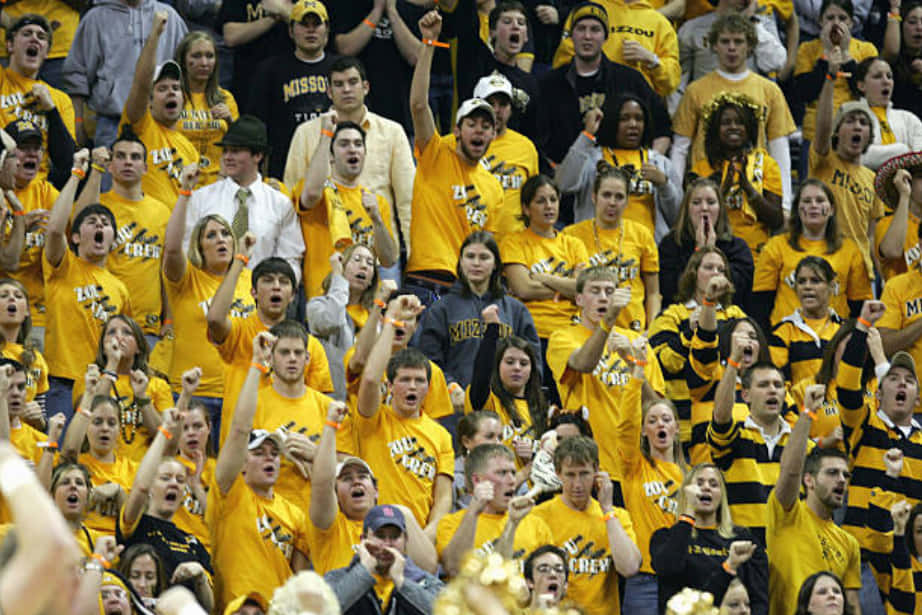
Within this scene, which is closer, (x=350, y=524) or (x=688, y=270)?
(x=350, y=524)

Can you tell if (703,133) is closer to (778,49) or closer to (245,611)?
(778,49)

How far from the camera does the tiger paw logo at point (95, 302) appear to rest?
9305 millimetres

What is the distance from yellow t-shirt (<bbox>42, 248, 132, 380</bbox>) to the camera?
9.32m

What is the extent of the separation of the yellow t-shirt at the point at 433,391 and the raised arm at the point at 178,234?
3.84 feet

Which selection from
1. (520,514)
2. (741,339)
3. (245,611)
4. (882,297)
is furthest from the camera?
(882,297)

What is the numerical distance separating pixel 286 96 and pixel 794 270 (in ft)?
12.3

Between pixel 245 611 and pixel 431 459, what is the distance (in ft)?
6.09

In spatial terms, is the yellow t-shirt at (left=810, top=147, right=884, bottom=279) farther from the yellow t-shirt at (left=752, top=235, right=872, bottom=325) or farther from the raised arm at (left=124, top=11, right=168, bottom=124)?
the raised arm at (left=124, top=11, right=168, bottom=124)

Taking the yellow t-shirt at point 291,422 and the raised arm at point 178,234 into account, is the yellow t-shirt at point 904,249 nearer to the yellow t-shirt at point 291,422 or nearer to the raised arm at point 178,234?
the yellow t-shirt at point 291,422

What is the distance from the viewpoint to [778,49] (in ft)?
42.5

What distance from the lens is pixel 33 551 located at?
2.12 metres

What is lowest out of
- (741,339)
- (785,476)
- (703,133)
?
(785,476)

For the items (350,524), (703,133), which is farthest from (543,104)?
(350,524)

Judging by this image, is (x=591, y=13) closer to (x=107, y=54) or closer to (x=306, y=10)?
(x=306, y=10)
